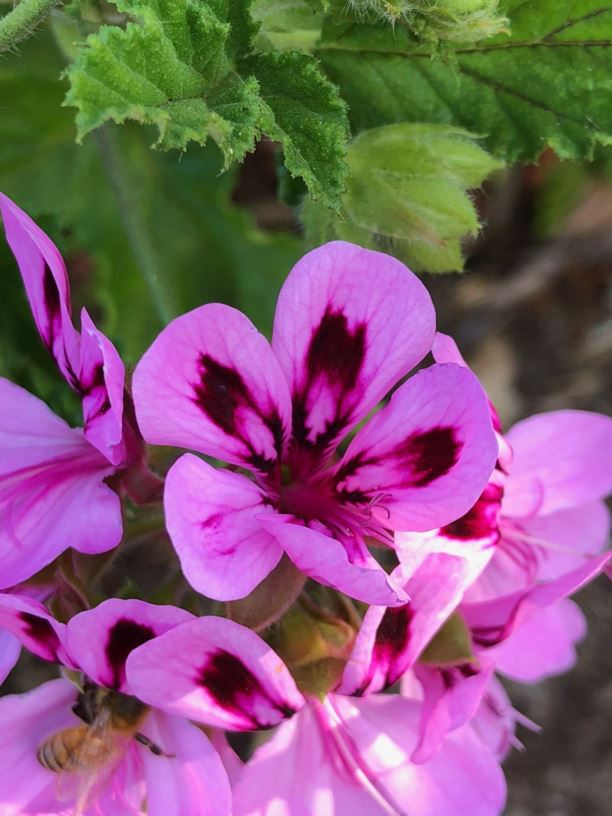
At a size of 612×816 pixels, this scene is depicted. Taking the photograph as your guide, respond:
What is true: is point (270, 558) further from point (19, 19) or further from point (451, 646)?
point (19, 19)

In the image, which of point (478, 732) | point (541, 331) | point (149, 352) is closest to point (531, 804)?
point (541, 331)

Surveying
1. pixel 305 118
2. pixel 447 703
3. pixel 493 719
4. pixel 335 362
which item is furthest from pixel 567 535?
pixel 305 118

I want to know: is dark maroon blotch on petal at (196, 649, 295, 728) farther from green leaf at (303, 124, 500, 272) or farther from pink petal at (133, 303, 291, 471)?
green leaf at (303, 124, 500, 272)

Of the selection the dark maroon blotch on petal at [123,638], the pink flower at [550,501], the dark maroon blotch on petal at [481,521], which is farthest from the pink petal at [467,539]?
the dark maroon blotch on petal at [123,638]

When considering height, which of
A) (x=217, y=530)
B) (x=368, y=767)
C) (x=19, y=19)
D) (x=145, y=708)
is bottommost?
(x=368, y=767)

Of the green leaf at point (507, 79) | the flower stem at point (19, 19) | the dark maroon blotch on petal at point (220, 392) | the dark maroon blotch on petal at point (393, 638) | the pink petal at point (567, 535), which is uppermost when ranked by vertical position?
the flower stem at point (19, 19)

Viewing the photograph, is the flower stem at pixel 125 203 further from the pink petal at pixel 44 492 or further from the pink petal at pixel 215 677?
the pink petal at pixel 215 677
